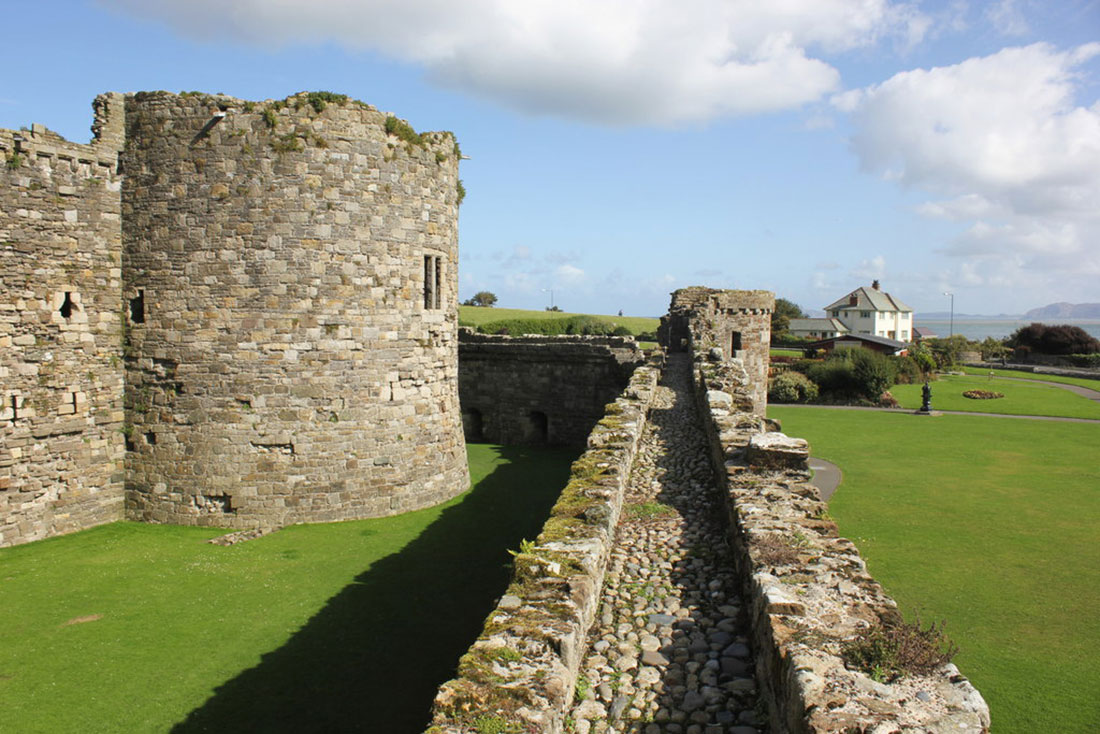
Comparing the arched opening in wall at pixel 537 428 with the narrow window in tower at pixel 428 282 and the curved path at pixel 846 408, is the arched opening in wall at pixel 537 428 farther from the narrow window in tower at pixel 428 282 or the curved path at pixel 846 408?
the narrow window in tower at pixel 428 282

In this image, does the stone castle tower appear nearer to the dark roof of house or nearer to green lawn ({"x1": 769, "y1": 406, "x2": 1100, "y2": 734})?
green lawn ({"x1": 769, "y1": 406, "x2": 1100, "y2": 734})

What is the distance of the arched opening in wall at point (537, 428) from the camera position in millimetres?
27234

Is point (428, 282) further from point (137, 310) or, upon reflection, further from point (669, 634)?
point (669, 634)

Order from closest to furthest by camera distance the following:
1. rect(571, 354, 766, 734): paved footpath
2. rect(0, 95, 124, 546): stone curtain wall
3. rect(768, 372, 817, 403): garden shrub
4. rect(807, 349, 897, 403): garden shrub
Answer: rect(571, 354, 766, 734): paved footpath → rect(0, 95, 124, 546): stone curtain wall → rect(807, 349, 897, 403): garden shrub → rect(768, 372, 817, 403): garden shrub

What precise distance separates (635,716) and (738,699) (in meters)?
0.79

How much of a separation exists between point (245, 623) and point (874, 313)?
351ft

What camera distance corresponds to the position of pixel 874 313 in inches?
4099

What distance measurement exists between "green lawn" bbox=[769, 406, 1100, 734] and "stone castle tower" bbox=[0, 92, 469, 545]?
11569 mm

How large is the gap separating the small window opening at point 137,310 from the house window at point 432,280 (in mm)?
5815

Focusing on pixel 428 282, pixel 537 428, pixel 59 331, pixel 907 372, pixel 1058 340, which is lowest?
pixel 537 428

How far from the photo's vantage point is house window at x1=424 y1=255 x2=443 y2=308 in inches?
659

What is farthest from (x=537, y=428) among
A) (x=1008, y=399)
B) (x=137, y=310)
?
(x=1008, y=399)

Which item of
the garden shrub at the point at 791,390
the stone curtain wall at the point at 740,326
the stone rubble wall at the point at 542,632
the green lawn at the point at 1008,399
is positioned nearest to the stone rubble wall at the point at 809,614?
the stone rubble wall at the point at 542,632

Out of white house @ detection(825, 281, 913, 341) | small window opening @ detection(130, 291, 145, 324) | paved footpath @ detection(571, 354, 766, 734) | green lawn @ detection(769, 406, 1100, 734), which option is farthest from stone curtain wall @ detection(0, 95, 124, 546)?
white house @ detection(825, 281, 913, 341)
